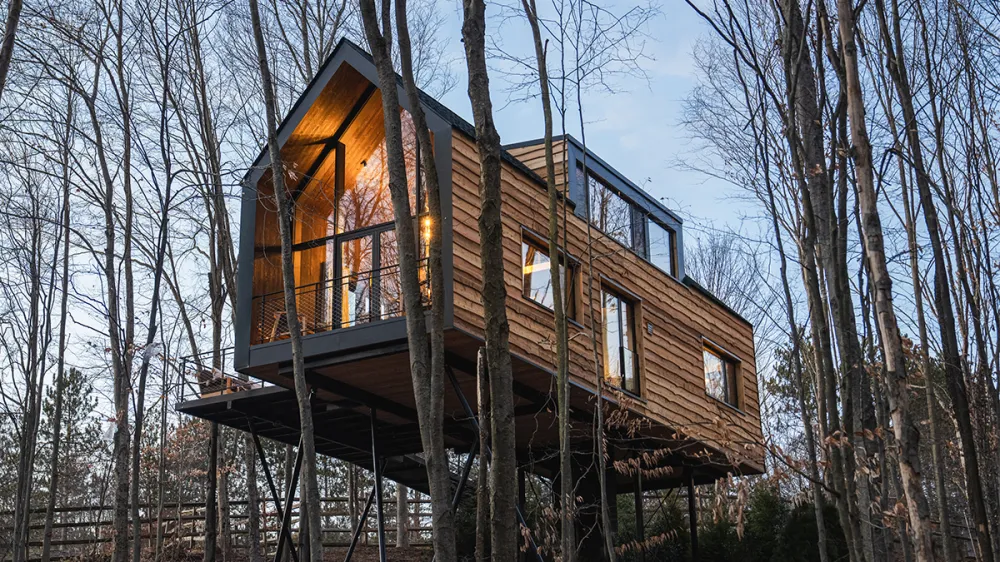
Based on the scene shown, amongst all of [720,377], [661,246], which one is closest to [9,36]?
[661,246]

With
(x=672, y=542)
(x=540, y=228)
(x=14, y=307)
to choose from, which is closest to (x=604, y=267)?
(x=540, y=228)

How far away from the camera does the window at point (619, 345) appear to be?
1289cm

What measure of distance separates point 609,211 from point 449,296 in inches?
173

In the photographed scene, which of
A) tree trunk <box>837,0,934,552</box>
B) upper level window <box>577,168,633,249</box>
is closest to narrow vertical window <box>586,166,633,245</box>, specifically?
upper level window <box>577,168,633,249</box>

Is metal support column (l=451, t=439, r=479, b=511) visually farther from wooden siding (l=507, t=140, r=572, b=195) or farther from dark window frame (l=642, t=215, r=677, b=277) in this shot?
dark window frame (l=642, t=215, r=677, b=277)

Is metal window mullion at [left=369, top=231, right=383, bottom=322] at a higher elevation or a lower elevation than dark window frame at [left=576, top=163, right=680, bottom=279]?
lower

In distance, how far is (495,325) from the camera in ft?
20.8

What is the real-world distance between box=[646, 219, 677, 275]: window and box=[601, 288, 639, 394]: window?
1461 millimetres

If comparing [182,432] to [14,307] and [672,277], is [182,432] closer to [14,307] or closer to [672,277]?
[14,307]

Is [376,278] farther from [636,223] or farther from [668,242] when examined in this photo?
[668,242]

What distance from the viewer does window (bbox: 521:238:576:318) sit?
11602mm

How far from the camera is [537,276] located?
38.8 feet

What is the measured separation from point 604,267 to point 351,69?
4.19 meters

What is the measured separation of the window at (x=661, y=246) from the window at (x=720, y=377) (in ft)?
5.01
